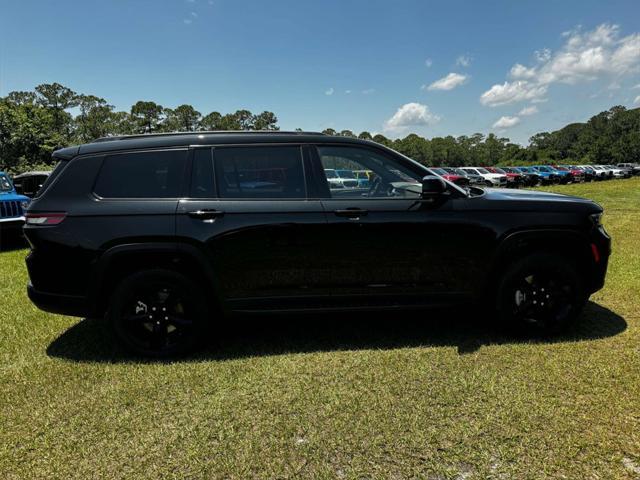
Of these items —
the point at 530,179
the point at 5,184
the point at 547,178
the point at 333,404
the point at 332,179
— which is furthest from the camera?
the point at 547,178

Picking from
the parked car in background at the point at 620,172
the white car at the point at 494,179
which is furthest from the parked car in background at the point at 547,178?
the parked car in background at the point at 620,172

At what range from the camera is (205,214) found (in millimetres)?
3381

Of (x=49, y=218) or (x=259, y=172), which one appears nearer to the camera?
(x=49, y=218)

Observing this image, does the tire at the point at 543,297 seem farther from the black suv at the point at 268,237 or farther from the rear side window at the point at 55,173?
the rear side window at the point at 55,173

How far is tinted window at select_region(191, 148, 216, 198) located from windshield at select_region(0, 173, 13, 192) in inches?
301

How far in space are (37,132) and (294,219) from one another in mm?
52225

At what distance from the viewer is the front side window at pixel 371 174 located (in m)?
3.62

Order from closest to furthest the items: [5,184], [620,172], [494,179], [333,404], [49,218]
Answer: [333,404]
[49,218]
[5,184]
[494,179]
[620,172]

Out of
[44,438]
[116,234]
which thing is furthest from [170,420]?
[116,234]

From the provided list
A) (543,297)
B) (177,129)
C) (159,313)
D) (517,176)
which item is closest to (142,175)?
(159,313)

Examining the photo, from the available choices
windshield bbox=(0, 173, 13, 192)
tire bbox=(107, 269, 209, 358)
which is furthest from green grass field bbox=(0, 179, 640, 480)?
windshield bbox=(0, 173, 13, 192)

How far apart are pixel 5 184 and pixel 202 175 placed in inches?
315

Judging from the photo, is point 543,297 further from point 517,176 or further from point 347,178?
point 517,176

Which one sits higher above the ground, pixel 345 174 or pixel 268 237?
pixel 345 174
